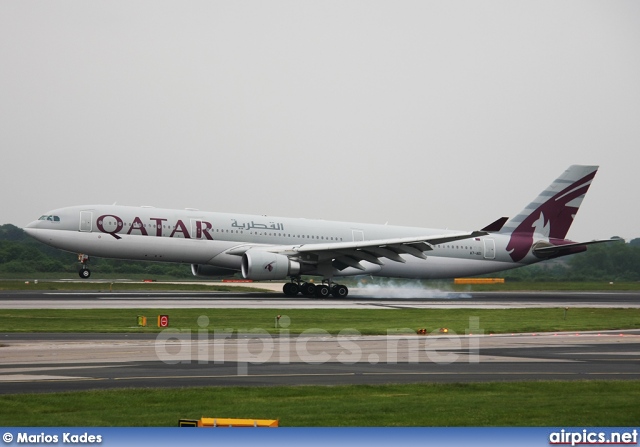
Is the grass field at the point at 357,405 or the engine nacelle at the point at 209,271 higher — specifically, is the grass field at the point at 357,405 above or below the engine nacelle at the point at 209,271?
below

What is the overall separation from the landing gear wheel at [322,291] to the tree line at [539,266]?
31973mm

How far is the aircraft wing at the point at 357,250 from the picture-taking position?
178ft

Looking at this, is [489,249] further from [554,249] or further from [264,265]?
[264,265]

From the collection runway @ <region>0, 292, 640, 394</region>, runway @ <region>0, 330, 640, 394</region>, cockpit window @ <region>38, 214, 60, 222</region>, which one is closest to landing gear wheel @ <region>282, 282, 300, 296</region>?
cockpit window @ <region>38, 214, 60, 222</region>

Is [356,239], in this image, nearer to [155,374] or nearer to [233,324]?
[233,324]

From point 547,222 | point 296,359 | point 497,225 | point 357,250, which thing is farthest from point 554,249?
point 296,359

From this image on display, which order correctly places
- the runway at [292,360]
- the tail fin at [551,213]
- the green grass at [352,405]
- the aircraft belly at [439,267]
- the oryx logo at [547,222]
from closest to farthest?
the green grass at [352,405] → the runway at [292,360] → the aircraft belly at [439,267] → the oryx logo at [547,222] → the tail fin at [551,213]

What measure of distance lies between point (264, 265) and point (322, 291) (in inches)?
179

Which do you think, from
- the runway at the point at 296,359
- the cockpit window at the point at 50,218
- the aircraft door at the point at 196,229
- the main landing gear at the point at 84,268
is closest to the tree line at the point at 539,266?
the main landing gear at the point at 84,268

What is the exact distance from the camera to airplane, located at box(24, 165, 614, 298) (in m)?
53.8

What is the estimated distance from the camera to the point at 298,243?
58469mm

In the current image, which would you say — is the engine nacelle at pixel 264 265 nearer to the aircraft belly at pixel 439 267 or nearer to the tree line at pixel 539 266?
the aircraft belly at pixel 439 267

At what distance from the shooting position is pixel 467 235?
175 feet

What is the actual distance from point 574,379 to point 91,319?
21916 millimetres
